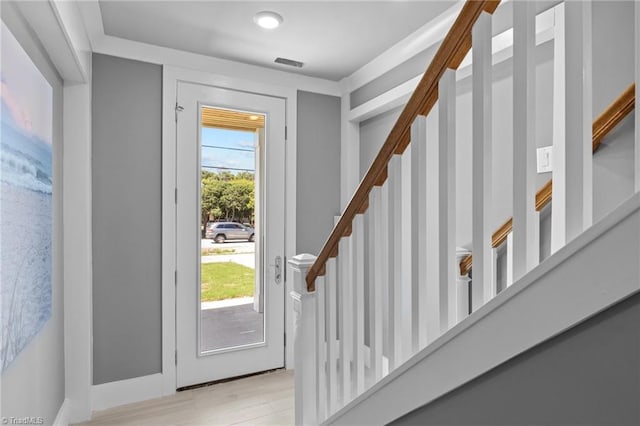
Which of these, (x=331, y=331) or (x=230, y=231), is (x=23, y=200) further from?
(x=230, y=231)

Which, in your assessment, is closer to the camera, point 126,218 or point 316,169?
point 126,218

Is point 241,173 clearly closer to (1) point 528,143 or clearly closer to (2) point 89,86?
(2) point 89,86

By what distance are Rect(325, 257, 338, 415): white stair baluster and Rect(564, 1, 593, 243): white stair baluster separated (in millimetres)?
910

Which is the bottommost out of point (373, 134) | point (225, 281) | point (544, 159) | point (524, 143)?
point (225, 281)

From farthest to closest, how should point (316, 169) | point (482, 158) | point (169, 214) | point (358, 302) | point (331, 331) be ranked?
point (316, 169), point (169, 214), point (331, 331), point (358, 302), point (482, 158)

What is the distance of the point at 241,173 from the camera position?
298 centimetres

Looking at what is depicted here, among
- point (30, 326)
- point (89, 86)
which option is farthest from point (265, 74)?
point (30, 326)

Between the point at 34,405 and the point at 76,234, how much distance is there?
1.02m

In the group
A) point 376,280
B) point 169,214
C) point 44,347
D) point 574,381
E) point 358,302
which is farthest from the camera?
point 169,214

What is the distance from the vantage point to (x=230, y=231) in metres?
2.96

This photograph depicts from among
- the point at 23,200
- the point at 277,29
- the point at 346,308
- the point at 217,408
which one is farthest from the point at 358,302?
the point at 277,29

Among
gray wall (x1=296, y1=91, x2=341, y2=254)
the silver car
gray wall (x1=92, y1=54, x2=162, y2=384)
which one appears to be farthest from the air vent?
the silver car

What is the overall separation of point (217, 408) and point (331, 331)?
4.93ft

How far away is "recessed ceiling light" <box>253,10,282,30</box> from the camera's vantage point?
221 centimetres
